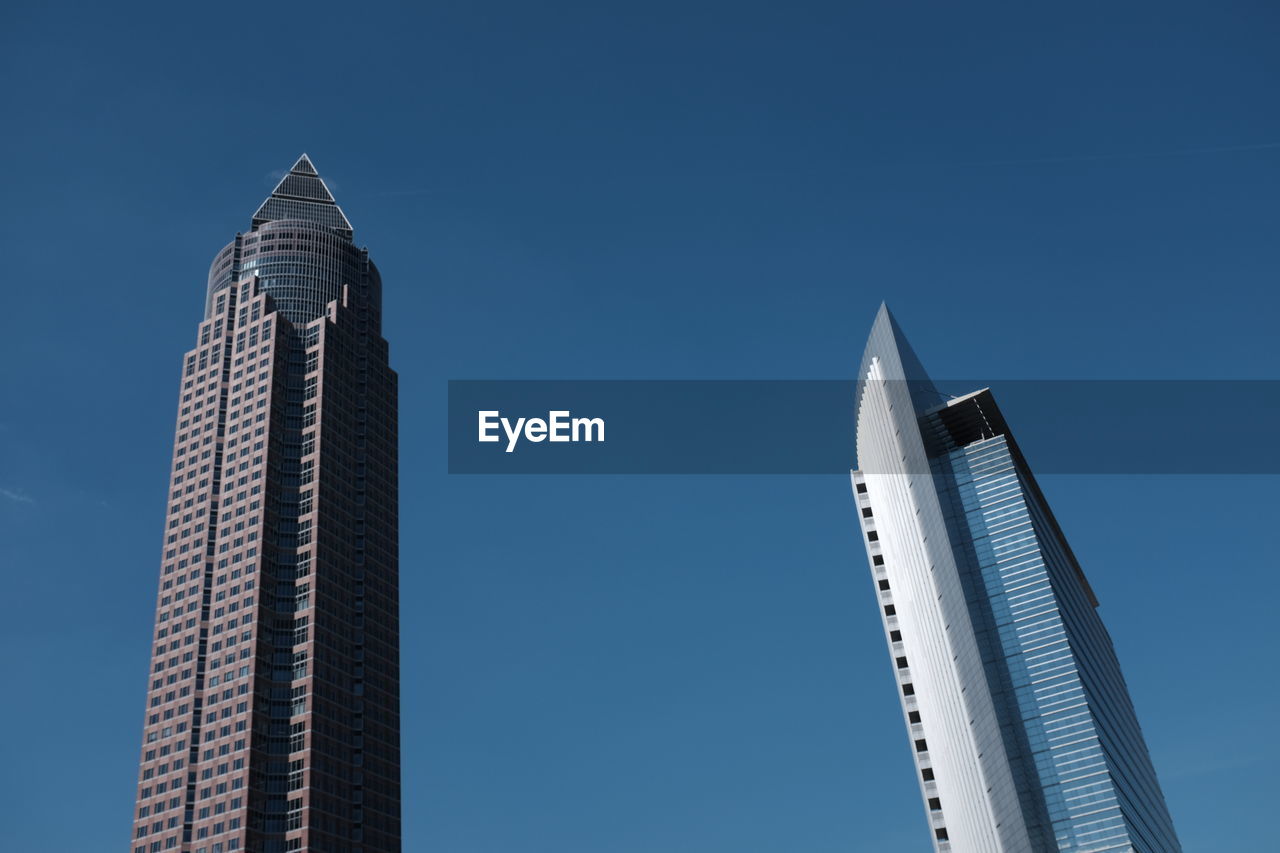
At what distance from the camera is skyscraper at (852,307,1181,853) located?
471 feet

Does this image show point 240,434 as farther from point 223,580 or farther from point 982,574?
point 982,574

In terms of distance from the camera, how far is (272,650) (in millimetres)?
177000

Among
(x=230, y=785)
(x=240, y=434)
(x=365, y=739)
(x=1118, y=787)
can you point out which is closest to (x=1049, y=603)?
(x=1118, y=787)

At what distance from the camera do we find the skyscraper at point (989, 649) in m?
144

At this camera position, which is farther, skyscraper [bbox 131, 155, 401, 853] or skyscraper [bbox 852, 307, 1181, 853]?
skyscraper [bbox 131, 155, 401, 853]

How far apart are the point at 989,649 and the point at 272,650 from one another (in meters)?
98.7

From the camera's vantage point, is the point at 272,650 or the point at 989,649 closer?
the point at 989,649

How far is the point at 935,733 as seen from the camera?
171000mm

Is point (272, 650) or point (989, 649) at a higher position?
point (272, 650)

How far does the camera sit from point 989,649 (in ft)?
509

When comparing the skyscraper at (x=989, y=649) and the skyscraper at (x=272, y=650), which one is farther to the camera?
the skyscraper at (x=272, y=650)

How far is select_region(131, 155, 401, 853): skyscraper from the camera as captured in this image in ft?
545

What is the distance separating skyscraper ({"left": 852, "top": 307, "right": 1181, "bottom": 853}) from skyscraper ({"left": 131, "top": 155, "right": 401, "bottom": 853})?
7837 centimetres

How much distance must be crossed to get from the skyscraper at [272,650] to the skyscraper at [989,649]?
78369mm
